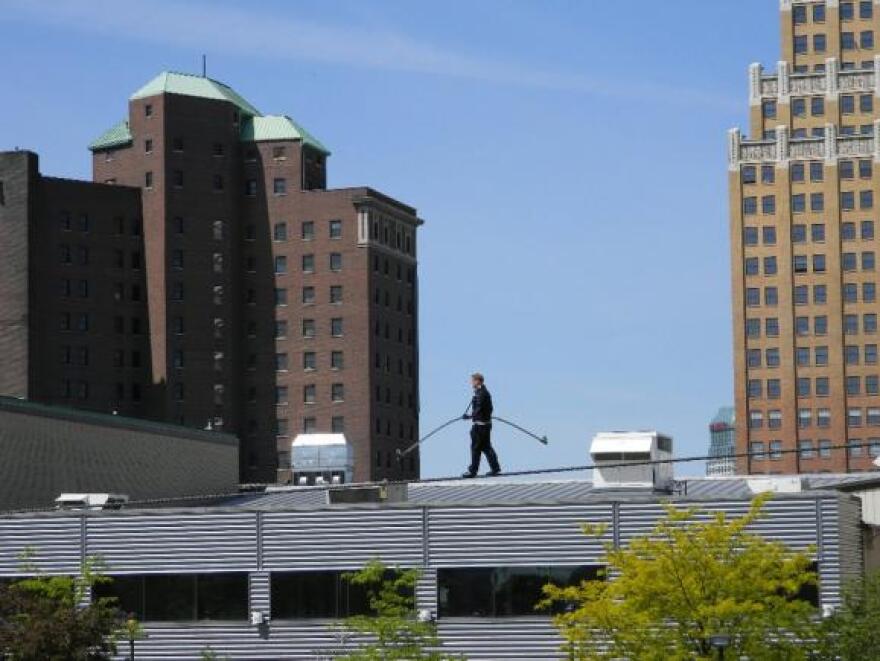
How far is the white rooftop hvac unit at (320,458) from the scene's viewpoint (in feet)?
328

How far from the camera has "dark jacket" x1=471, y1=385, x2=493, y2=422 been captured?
4694cm

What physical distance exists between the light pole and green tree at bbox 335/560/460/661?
8.53m

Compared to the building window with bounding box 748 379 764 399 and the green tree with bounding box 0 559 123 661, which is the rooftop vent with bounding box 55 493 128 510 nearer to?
the green tree with bounding box 0 559 123 661

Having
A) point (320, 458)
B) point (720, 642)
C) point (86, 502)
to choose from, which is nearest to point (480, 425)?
point (720, 642)

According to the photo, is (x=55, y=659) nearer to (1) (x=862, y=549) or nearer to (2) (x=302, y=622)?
(2) (x=302, y=622)

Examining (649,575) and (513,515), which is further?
(513,515)

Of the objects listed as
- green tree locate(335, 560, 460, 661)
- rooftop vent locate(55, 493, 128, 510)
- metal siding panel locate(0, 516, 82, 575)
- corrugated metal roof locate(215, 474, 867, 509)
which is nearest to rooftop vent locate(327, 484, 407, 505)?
corrugated metal roof locate(215, 474, 867, 509)

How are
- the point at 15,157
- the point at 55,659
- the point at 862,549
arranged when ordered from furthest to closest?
1. the point at 15,157
2. the point at 862,549
3. the point at 55,659

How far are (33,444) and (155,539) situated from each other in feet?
68.6

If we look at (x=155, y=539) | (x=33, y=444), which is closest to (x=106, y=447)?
(x=33, y=444)

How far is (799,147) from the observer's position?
196 meters

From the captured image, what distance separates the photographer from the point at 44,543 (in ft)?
199

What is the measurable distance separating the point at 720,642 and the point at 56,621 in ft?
58.1

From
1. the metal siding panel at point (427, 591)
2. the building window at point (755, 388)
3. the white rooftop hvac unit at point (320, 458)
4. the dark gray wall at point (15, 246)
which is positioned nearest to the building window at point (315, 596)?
the metal siding panel at point (427, 591)
